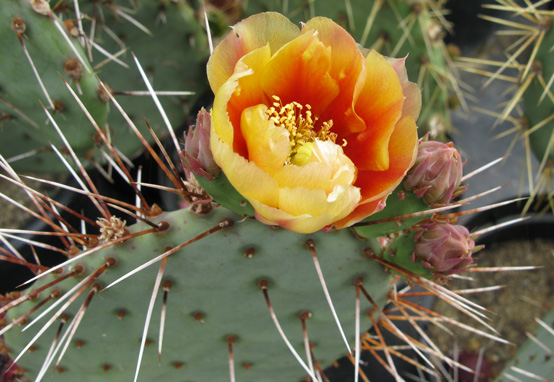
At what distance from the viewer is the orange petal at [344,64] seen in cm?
51

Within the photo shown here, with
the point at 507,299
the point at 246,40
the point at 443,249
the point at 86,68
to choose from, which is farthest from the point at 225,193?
the point at 507,299

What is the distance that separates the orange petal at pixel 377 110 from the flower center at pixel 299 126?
0.14 feet

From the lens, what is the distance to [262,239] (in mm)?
654

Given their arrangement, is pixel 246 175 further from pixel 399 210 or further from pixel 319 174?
pixel 399 210

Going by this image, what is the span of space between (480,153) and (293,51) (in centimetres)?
150

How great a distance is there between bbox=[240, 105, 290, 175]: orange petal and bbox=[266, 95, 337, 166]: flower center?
0.05m

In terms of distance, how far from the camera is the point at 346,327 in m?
0.81

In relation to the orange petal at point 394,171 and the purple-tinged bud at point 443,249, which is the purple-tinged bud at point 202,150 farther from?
the purple-tinged bud at point 443,249

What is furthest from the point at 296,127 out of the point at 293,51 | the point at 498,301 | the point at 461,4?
the point at 461,4

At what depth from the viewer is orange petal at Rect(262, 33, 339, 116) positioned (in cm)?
51

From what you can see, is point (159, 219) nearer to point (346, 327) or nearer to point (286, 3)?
point (346, 327)

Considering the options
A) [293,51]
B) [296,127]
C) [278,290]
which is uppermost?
[293,51]

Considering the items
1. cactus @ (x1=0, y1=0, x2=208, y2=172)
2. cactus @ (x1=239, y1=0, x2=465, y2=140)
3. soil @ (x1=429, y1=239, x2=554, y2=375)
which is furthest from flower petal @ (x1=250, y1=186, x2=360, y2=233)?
soil @ (x1=429, y1=239, x2=554, y2=375)

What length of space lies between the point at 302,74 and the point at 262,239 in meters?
0.22
